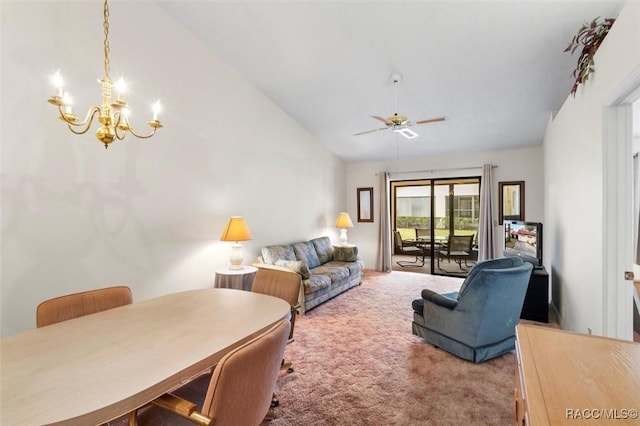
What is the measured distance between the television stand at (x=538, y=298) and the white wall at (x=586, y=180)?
0.15 meters

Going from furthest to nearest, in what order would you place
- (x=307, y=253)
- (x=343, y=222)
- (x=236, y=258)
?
1. (x=343, y=222)
2. (x=307, y=253)
3. (x=236, y=258)

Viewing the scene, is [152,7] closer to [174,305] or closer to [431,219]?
[174,305]

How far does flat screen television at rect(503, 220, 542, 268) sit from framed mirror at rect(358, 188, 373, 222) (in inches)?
112

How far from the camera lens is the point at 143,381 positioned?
1.03 m

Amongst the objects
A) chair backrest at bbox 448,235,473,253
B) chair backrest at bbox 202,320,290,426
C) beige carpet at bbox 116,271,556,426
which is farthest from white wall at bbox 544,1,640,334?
chair backrest at bbox 448,235,473,253

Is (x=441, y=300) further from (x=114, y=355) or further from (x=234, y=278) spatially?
(x=114, y=355)

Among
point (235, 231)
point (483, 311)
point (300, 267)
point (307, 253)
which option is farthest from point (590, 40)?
point (307, 253)

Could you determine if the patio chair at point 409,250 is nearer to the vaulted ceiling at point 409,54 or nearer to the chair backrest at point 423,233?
the chair backrest at point 423,233

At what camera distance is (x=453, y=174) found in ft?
19.5

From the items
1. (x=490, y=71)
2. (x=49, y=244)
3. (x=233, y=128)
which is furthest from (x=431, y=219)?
(x=49, y=244)

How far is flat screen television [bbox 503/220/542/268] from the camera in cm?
391

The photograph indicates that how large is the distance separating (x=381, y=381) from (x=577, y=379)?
5.69 ft

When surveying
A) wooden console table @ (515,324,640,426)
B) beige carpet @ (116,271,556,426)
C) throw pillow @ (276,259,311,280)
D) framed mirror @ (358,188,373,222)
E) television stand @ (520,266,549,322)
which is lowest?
beige carpet @ (116,271,556,426)

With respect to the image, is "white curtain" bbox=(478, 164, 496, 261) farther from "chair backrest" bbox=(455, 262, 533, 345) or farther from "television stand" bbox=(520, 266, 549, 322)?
"chair backrest" bbox=(455, 262, 533, 345)
